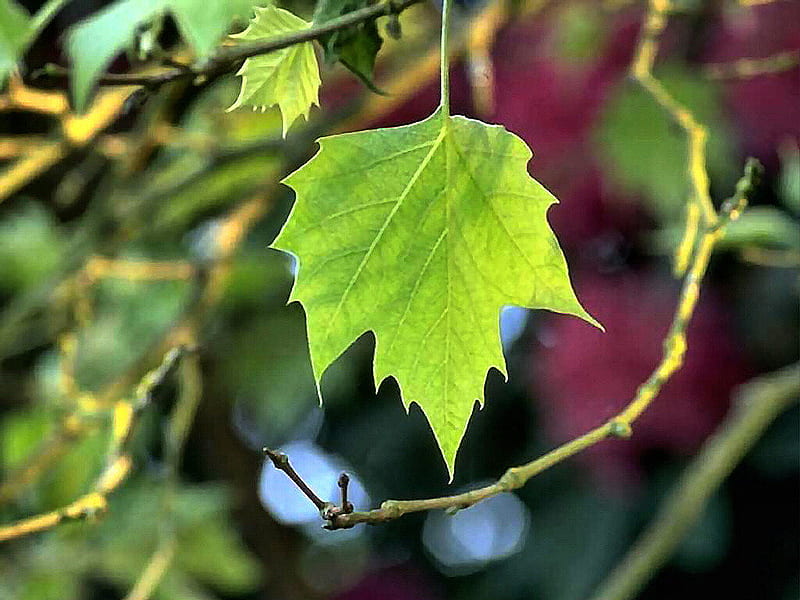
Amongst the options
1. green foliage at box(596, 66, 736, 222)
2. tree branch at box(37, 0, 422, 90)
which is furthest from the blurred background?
tree branch at box(37, 0, 422, 90)

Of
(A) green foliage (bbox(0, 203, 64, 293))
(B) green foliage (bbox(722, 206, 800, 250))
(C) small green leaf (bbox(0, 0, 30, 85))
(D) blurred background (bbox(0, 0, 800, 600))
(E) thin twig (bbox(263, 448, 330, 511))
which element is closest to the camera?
(E) thin twig (bbox(263, 448, 330, 511))

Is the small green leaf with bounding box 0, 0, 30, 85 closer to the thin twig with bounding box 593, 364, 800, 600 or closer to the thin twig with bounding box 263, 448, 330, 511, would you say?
the thin twig with bounding box 263, 448, 330, 511

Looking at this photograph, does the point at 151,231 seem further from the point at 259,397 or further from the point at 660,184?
the point at 660,184

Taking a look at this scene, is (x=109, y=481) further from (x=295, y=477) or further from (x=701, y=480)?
(x=701, y=480)

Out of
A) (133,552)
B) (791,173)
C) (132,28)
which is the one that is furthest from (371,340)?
(132,28)

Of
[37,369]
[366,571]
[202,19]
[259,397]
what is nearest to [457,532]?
[366,571]

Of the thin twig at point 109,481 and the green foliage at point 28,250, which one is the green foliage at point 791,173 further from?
the green foliage at point 28,250

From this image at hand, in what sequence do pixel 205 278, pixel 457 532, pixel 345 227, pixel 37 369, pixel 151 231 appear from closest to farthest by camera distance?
pixel 345 227 < pixel 205 278 < pixel 151 231 < pixel 37 369 < pixel 457 532
